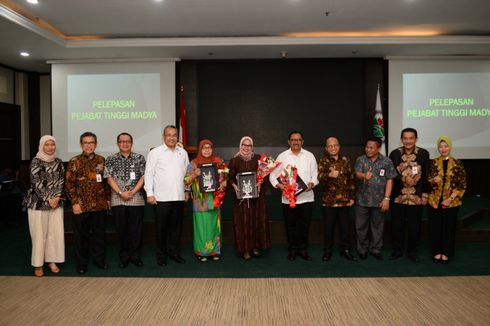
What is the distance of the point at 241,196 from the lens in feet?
13.9

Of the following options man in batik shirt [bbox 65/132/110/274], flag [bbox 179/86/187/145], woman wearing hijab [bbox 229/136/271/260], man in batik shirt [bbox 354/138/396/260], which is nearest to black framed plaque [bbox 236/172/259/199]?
woman wearing hijab [bbox 229/136/271/260]

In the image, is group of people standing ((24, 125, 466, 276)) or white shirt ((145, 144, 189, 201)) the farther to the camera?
white shirt ((145, 144, 189, 201))

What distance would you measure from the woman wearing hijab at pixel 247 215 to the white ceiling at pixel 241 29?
2.35 metres

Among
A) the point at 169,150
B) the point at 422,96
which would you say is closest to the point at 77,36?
the point at 169,150

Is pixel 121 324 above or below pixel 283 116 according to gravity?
below

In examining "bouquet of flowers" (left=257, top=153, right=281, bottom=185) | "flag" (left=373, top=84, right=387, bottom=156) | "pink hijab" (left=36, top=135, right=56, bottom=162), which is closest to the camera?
"pink hijab" (left=36, top=135, right=56, bottom=162)

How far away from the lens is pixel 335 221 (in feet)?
14.3

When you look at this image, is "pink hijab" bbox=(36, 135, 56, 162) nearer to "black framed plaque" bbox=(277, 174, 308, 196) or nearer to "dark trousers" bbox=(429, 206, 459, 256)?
"black framed plaque" bbox=(277, 174, 308, 196)

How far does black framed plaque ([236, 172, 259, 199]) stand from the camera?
423 centimetres

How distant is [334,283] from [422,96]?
5656mm

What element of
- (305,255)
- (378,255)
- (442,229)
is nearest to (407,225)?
(442,229)

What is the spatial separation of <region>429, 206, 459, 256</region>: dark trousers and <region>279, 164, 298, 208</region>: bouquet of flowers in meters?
1.55

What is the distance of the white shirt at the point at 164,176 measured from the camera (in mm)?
4094

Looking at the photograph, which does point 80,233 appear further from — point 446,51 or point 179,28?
point 446,51
